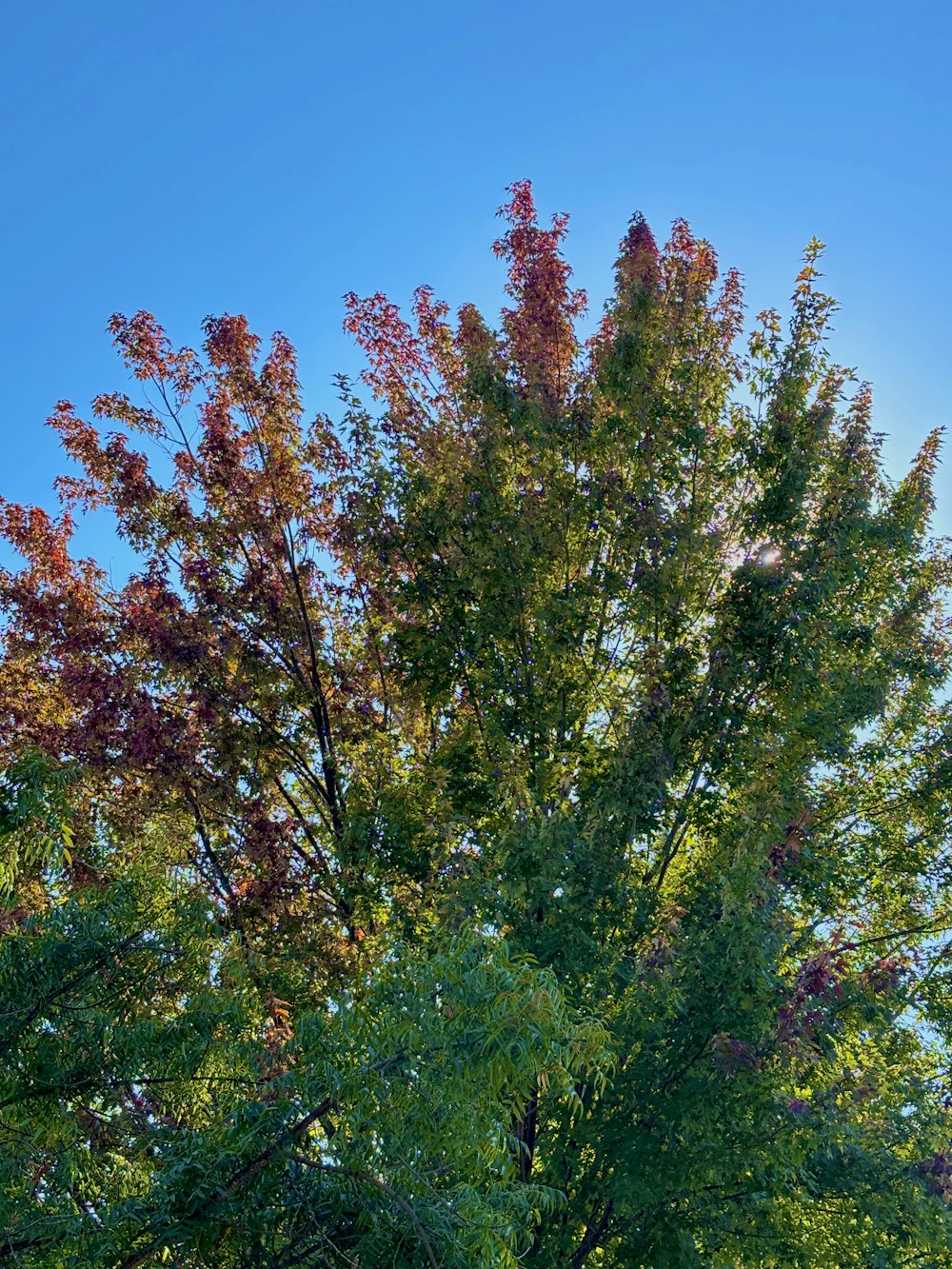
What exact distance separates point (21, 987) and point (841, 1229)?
6468 millimetres

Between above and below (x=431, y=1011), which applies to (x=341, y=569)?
above

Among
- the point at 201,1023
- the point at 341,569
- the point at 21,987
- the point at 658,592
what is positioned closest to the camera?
the point at 21,987

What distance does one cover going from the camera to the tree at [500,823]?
4984 millimetres

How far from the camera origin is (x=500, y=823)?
836 centimetres

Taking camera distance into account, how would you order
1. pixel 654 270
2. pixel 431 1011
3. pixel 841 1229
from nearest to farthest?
pixel 431 1011, pixel 841 1229, pixel 654 270

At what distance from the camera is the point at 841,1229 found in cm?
777

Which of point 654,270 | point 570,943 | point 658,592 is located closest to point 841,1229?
point 570,943

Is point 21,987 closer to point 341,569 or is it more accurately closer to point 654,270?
point 341,569

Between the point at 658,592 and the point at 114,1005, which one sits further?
the point at 658,592

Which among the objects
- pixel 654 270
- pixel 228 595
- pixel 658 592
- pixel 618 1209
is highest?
pixel 654 270

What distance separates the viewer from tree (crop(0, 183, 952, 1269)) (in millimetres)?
4984

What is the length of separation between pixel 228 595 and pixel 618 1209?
684 cm

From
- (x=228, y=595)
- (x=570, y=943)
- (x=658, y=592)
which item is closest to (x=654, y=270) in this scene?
(x=658, y=592)

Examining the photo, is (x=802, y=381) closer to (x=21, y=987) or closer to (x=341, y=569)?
(x=341, y=569)
